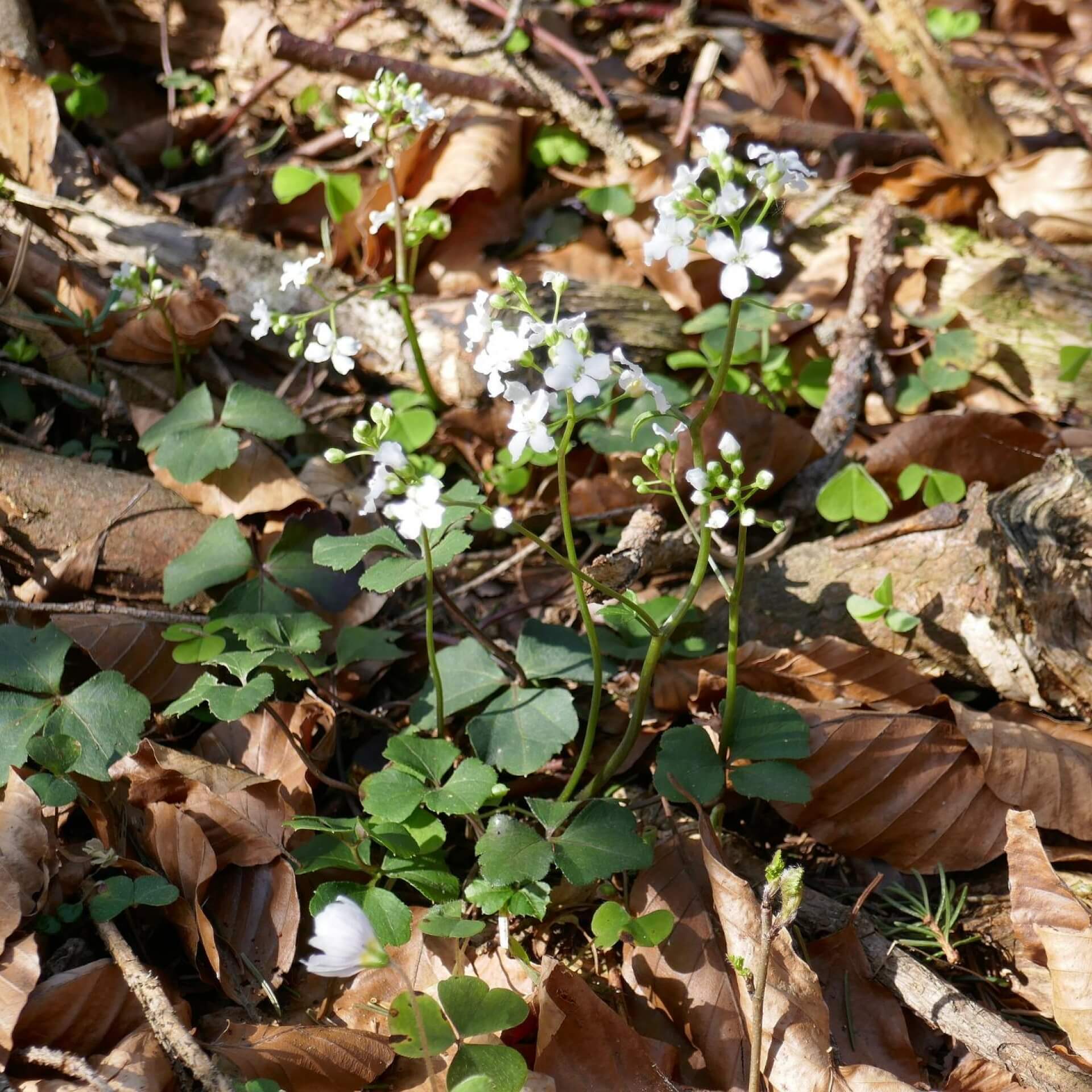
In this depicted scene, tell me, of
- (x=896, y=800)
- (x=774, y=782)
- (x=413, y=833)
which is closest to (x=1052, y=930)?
(x=896, y=800)

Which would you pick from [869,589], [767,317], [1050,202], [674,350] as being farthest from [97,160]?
[1050,202]

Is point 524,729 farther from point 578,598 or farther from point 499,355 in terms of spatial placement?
point 499,355

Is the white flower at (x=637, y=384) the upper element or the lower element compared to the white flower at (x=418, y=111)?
lower

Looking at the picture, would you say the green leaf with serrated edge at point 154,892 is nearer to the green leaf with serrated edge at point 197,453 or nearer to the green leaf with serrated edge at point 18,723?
the green leaf with serrated edge at point 18,723

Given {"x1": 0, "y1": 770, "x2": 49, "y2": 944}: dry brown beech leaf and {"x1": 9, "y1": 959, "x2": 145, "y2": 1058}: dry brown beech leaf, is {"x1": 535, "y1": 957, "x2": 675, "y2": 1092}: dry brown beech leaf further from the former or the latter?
{"x1": 0, "y1": 770, "x2": 49, "y2": 944}: dry brown beech leaf

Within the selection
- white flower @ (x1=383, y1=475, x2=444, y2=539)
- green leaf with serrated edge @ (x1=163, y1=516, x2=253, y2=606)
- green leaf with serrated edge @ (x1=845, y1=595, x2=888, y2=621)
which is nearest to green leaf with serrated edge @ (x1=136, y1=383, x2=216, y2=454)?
green leaf with serrated edge @ (x1=163, y1=516, x2=253, y2=606)

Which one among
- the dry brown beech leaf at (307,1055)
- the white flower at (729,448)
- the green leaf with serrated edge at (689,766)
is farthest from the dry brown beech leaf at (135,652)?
the white flower at (729,448)
